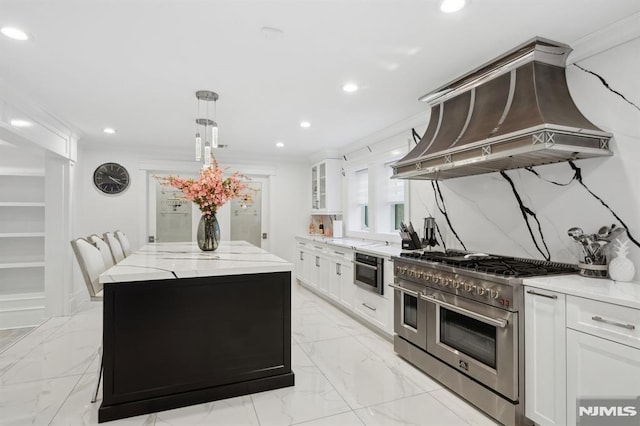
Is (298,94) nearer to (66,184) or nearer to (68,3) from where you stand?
(68,3)

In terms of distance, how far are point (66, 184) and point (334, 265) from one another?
145 inches

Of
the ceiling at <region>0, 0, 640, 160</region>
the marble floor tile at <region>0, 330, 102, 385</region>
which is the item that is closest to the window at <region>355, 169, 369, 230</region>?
the ceiling at <region>0, 0, 640, 160</region>

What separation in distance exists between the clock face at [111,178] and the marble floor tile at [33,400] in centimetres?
342

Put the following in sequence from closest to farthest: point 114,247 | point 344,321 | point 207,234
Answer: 1. point 207,234
2. point 114,247
3. point 344,321

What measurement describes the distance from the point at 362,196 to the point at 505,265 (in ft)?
10.4

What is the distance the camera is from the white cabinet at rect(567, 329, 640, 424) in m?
1.54

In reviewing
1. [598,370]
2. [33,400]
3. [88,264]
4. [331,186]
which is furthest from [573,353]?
[331,186]

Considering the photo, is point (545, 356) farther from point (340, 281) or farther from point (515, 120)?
point (340, 281)

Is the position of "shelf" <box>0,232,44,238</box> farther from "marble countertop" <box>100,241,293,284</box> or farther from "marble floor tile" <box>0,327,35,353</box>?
"marble countertop" <box>100,241,293,284</box>

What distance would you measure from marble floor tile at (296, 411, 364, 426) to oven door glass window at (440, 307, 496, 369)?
89 centimetres

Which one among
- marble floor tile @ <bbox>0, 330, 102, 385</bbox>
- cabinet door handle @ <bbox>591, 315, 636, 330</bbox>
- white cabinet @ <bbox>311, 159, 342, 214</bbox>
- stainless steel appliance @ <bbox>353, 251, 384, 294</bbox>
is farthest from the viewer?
white cabinet @ <bbox>311, 159, 342, 214</bbox>

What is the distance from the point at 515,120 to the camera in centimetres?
208

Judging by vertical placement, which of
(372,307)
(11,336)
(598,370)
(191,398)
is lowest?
(11,336)

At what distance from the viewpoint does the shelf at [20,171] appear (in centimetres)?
426
